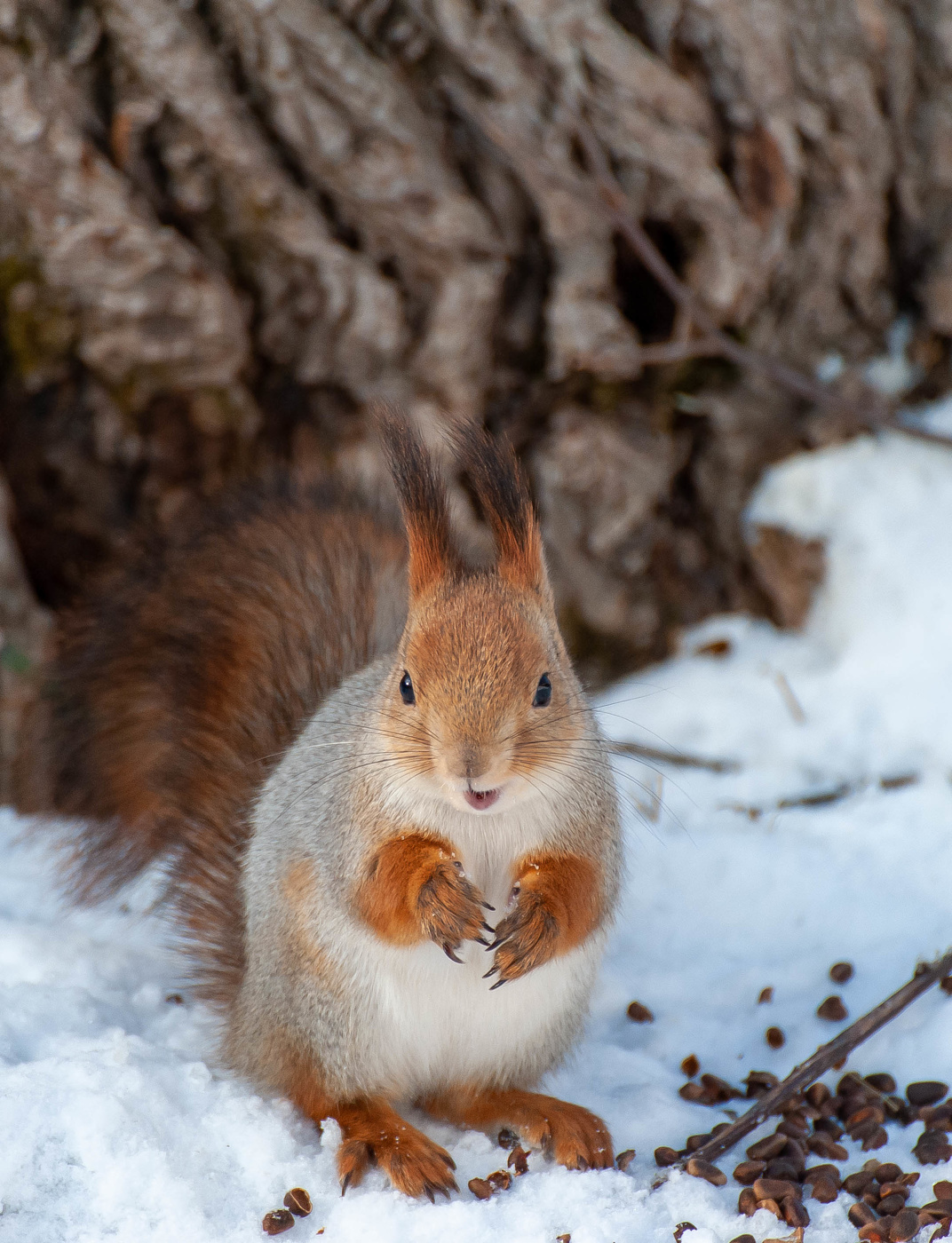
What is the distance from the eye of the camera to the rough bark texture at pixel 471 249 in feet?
7.25

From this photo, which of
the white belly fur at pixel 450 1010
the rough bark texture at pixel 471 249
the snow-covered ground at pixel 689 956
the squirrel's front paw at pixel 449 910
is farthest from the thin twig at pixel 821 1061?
the rough bark texture at pixel 471 249

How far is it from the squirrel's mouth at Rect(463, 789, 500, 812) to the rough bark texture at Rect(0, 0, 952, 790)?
997 mm

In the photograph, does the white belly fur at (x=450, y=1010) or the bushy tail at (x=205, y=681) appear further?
the bushy tail at (x=205, y=681)

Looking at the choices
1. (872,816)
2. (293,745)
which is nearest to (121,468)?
(293,745)

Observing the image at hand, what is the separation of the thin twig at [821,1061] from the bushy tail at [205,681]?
2.19 feet

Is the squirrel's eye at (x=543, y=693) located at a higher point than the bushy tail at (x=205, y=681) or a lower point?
higher

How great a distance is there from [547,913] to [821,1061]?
15.6 inches

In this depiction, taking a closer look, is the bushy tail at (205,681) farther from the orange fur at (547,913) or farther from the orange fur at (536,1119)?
the orange fur at (547,913)

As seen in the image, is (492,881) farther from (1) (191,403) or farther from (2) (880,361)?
(2) (880,361)

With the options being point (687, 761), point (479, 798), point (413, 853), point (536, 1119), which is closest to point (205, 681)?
point (413, 853)

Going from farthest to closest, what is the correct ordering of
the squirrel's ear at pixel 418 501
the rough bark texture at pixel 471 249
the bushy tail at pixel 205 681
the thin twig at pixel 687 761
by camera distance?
the thin twig at pixel 687 761 < the rough bark texture at pixel 471 249 < the bushy tail at pixel 205 681 < the squirrel's ear at pixel 418 501

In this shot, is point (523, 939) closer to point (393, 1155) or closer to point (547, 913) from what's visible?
point (547, 913)

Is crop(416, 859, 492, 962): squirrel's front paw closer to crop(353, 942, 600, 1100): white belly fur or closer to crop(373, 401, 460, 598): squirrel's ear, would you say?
crop(353, 942, 600, 1100): white belly fur

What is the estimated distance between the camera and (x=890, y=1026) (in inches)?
68.5
